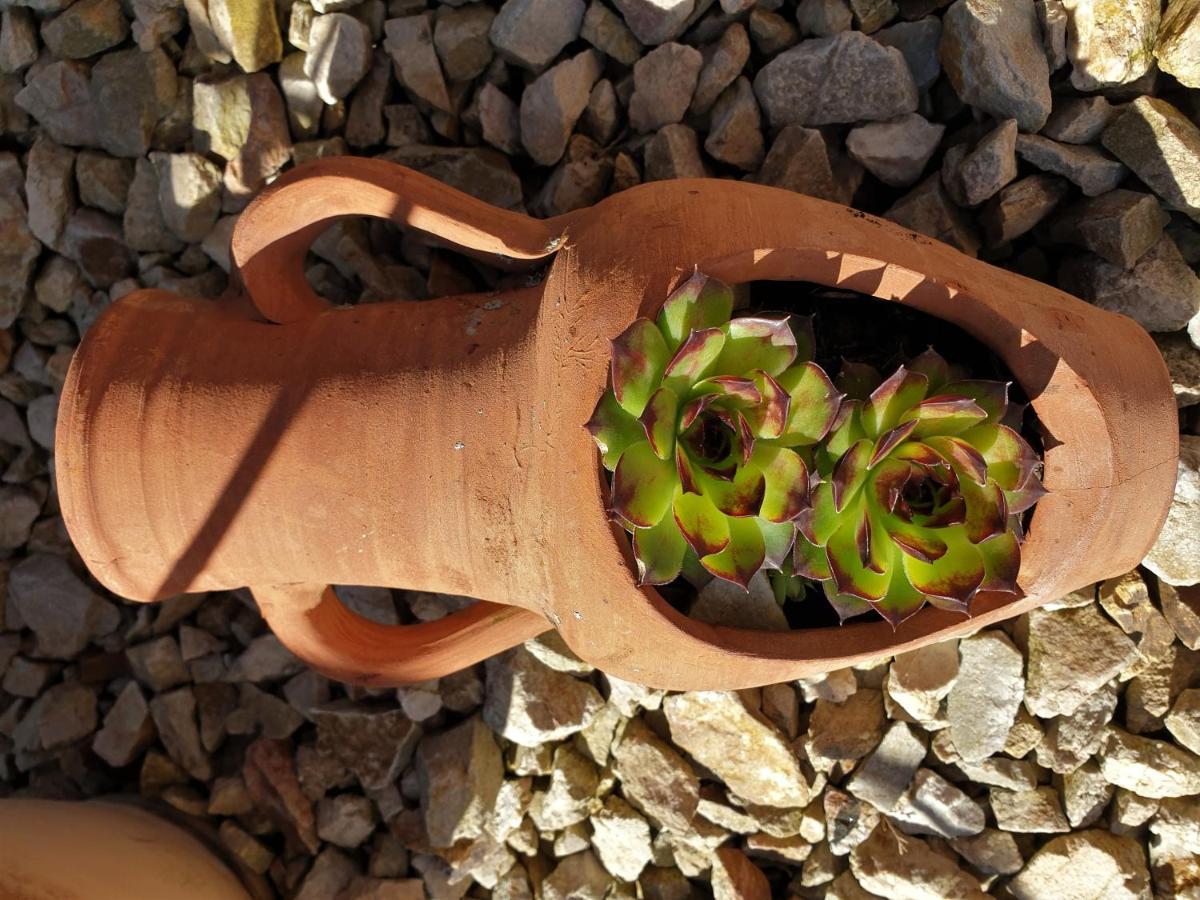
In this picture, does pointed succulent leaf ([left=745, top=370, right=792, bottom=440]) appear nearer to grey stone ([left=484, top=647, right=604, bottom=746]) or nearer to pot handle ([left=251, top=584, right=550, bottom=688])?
pot handle ([left=251, top=584, right=550, bottom=688])

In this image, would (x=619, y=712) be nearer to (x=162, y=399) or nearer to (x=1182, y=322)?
(x=162, y=399)

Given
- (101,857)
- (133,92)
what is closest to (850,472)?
(101,857)

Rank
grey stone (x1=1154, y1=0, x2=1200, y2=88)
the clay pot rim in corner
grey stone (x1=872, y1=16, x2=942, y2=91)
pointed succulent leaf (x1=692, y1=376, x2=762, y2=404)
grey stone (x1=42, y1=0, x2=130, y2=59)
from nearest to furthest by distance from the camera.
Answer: pointed succulent leaf (x1=692, y1=376, x2=762, y2=404) → the clay pot rim in corner → grey stone (x1=1154, y1=0, x2=1200, y2=88) → grey stone (x1=872, y1=16, x2=942, y2=91) → grey stone (x1=42, y1=0, x2=130, y2=59)

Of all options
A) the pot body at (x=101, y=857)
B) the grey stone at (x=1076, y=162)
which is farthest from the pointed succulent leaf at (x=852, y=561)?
the pot body at (x=101, y=857)

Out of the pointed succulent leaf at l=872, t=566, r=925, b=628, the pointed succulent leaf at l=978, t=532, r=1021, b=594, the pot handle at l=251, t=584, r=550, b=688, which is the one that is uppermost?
the pointed succulent leaf at l=978, t=532, r=1021, b=594

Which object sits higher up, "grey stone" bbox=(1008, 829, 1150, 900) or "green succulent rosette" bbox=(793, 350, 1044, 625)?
"green succulent rosette" bbox=(793, 350, 1044, 625)

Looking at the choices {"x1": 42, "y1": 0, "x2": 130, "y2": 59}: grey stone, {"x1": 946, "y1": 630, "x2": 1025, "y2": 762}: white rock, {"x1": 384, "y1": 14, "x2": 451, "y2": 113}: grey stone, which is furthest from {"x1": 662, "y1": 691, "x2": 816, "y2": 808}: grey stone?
{"x1": 42, "y1": 0, "x2": 130, "y2": 59}: grey stone

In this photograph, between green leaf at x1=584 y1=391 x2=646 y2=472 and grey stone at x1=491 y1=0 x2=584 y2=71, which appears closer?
green leaf at x1=584 y1=391 x2=646 y2=472
